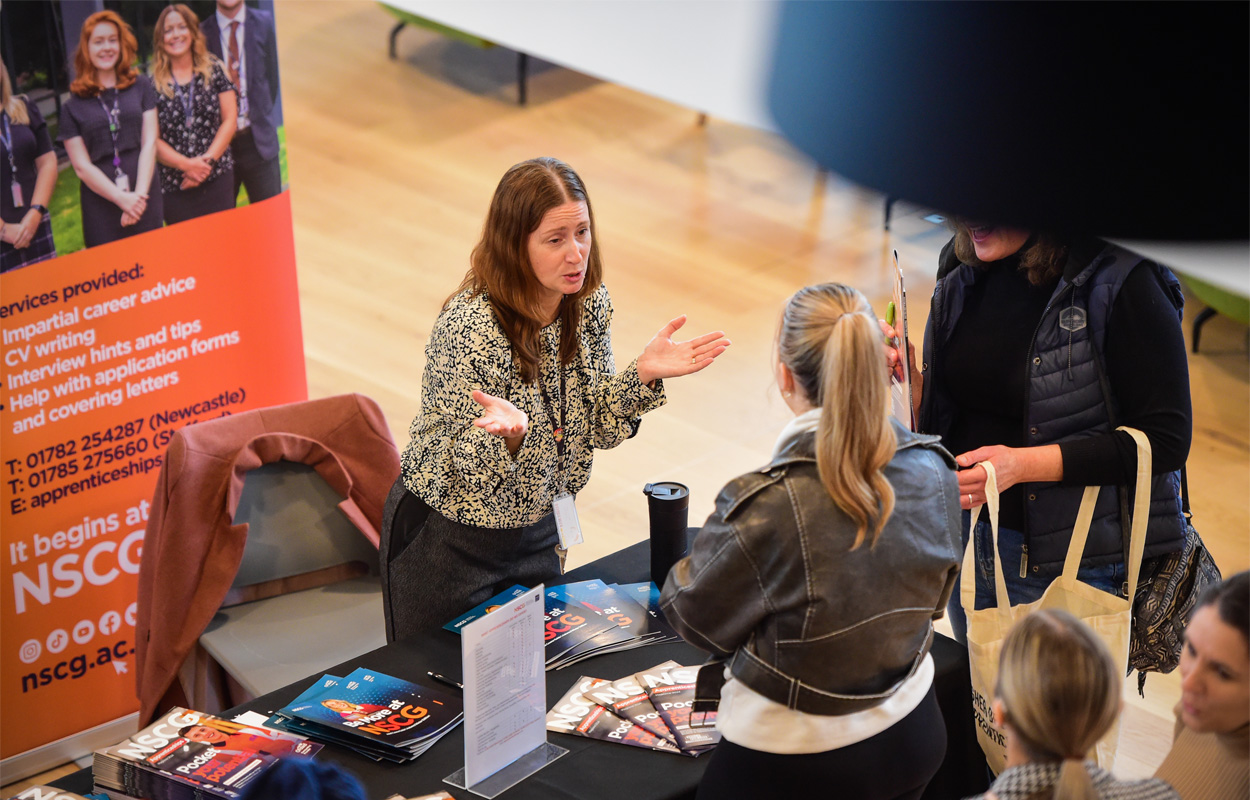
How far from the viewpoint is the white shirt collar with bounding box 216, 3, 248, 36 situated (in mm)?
2963

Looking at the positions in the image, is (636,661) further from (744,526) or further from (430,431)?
(744,526)

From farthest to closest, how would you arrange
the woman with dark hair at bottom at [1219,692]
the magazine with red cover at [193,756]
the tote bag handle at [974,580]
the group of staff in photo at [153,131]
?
the group of staff in photo at [153,131]
the tote bag handle at [974,580]
the magazine with red cover at [193,756]
the woman with dark hair at bottom at [1219,692]

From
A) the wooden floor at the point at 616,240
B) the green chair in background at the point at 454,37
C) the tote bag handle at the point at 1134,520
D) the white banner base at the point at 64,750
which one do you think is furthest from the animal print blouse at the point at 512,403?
the green chair in background at the point at 454,37

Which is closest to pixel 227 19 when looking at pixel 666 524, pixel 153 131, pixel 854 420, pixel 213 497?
pixel 153 131

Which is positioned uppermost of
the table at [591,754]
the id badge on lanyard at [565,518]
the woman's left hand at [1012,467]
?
the woman's left hand at [1012,467]

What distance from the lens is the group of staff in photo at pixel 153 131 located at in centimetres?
280

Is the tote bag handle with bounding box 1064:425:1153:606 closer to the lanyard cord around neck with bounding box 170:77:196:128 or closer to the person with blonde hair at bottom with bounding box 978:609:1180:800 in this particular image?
the person with blonde hair at bottom with bounding box 978:609:1180:800

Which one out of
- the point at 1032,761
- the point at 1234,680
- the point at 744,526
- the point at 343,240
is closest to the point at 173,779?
the point at 744,526

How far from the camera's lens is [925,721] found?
6.52ft

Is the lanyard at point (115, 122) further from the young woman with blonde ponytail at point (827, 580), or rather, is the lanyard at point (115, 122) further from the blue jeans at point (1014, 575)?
the blue jeans at point (1014, 575)

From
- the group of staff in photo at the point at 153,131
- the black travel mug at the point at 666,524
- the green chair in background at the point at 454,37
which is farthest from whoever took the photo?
the green chair in background at the point at 454,37

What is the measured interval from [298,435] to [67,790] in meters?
1.12

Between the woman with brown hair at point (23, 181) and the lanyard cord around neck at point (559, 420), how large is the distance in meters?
1.26

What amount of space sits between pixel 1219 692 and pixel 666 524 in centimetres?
122
